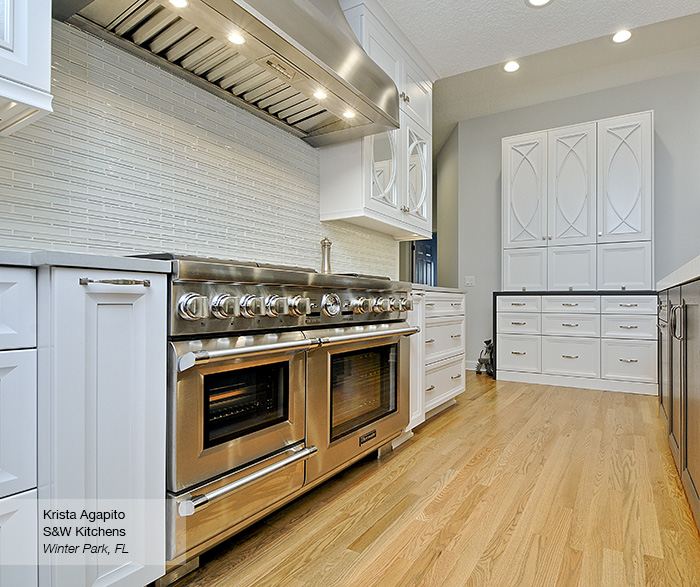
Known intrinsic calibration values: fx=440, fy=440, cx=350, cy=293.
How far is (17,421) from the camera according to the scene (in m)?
0.89

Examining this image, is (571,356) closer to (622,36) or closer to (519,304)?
(519,304)

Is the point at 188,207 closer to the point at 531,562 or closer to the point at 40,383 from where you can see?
the point at 40,383

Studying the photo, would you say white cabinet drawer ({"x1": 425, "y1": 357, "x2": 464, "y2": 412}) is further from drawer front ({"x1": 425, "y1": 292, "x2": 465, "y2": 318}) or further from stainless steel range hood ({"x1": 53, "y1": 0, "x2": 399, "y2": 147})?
stainless steel range hood ({"x1": 53, "y1": 0, "x2": 399, "y2": 147})

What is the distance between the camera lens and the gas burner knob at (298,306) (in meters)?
1.46

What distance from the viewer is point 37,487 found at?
3.02ft

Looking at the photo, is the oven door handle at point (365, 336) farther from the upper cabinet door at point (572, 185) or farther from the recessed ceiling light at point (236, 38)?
the upper cabinet door at point (572, 185)

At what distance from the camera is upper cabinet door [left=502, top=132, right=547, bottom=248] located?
13.9ft

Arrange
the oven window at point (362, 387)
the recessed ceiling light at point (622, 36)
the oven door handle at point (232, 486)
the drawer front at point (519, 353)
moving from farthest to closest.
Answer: the drawer front at point (519, 353) → the recessed ceiling light at point (622, 36) → the oven window at point (362, 387) → the oven door handle at point (232, 486)

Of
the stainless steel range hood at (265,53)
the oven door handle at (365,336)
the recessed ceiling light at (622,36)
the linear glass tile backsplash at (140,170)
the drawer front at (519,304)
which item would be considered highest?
the recessed ceiling light at (622,36)

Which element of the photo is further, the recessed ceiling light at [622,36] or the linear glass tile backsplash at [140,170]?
the recessed ceiling light at [622,36]

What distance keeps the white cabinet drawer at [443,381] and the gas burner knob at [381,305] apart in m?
0.79

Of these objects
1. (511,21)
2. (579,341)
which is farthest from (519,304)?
(511,21)

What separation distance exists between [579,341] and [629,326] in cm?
41

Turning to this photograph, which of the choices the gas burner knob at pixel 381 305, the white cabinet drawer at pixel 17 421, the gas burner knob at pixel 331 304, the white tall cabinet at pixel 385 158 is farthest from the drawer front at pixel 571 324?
Result: the white cabinet drawer at pixel 17 421
